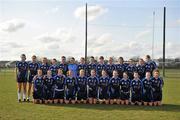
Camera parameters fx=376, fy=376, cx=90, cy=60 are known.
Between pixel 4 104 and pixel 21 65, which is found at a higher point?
pixel 21 65

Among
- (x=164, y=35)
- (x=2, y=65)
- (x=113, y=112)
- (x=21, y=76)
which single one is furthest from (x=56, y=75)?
(x=2, y=65)

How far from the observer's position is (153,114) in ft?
35.3

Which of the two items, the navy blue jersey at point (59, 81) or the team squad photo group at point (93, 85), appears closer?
Answer: the team squad photo group at point (93, 85)

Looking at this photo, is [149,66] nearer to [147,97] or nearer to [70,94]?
[147,97]

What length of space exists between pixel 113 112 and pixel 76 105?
2.03 m

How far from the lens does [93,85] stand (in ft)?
43.5

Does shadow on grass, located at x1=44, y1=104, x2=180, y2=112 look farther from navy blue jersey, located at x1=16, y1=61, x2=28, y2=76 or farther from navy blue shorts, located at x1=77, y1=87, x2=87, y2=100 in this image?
navy blue jersey, located at x1=16, y1=61, x2=28, y2=76

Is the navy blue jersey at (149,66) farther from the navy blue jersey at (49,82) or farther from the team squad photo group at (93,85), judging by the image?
the navy blue jersey at (49,82)

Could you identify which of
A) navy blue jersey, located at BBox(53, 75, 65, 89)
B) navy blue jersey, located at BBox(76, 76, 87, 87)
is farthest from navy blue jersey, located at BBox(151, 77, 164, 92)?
navy blue jersey, located at BBox(53, 75, 65, 89)

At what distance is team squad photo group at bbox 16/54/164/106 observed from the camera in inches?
516

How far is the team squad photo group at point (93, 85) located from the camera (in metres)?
13.1

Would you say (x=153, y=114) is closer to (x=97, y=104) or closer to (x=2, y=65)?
(x=97, y=104)

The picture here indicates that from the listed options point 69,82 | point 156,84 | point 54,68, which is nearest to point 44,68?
point 54,68

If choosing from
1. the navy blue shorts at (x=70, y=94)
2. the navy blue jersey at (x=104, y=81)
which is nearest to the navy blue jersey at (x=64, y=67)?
the navy blue shorts at (x=70, y=94)
